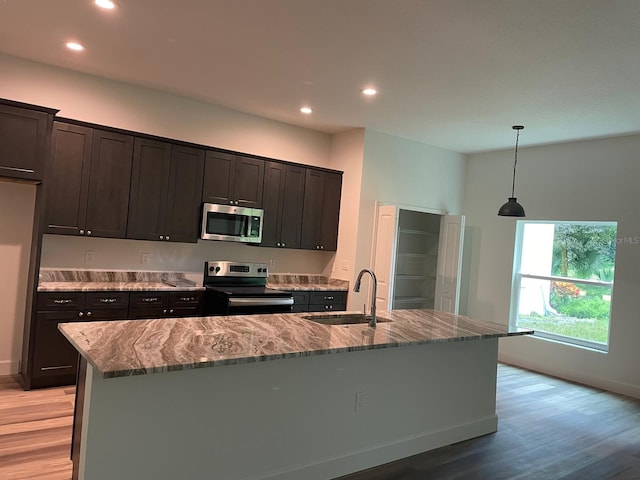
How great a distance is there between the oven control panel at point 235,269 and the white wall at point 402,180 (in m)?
1.14

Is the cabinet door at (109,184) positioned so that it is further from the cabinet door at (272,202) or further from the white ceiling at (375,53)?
the cabinet door at (272,202)

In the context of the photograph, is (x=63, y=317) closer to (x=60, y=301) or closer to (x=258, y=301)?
(x=60, y=301)

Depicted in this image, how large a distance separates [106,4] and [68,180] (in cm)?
179

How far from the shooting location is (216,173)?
16.6 feet

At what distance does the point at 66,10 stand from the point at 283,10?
58.1 inches

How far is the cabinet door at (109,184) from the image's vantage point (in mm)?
4379

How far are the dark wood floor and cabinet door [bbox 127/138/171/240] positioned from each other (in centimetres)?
299

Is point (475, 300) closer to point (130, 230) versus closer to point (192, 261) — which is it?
point (192, 261)

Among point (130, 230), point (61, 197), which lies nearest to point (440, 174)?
point (130, 230)

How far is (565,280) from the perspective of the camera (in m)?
5.92

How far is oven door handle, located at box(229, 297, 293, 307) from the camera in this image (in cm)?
460

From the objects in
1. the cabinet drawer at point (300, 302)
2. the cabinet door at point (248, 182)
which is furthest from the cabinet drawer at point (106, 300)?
the cabinet drawer at point (300, 302)

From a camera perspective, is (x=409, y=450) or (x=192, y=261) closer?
(x=409, y=450)

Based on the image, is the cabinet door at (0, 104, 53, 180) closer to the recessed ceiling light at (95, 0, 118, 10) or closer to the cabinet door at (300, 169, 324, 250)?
the recessed ceiling light at (95, 0, 118, 10)
